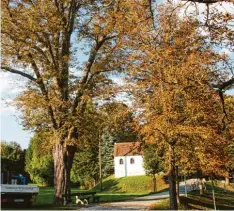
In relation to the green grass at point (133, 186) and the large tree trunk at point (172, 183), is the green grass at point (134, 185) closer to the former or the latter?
the green grass at point (133, 186)

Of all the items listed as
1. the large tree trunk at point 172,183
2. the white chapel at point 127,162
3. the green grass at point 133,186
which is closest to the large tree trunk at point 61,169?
the large tree trunk at point 172,183

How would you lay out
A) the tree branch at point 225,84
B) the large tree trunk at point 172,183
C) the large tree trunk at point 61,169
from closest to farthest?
the tree branch at point 225,84
the large tree trunk at point 172,183
the large tree trunk at point 61,169

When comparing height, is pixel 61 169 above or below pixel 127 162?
below

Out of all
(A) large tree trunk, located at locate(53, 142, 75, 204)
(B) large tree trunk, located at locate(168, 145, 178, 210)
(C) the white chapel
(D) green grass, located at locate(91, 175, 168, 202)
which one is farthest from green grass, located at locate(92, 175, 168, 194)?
(B) large tree trunk, located at locate(168, 145, 178, 210)

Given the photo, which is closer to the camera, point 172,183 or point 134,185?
point 172,183

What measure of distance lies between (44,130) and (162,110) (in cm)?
695

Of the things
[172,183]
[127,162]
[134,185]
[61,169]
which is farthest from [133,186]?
[172,183]

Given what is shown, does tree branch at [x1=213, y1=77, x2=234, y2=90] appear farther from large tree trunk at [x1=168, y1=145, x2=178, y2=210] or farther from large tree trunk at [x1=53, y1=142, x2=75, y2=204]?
large tree trunk at [x1=53, y1=142, x2=75, y2=204]

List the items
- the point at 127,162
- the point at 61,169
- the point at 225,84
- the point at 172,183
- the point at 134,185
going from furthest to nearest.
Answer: the point at 127,162 < the point at 134,185 < the point at 61,169 < the point at 172,183 < the point at 225,84

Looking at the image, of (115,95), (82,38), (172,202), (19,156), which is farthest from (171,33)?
(19,156)

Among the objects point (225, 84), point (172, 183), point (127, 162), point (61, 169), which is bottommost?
point (172, 183)

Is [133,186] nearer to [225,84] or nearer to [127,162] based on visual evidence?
[127,162]

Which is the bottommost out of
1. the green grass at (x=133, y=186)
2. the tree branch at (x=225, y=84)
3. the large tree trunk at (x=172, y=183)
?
the green grass at (x=133, y=186)

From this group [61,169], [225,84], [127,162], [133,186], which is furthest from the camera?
[127,162]
